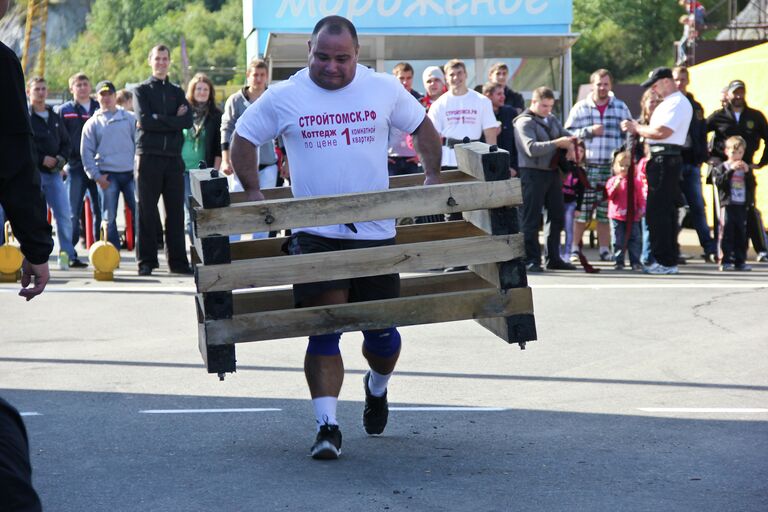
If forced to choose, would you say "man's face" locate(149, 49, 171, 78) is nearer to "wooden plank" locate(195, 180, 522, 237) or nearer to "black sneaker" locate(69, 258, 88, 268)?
"black sneaker" locate(69, 258, 88, 268)

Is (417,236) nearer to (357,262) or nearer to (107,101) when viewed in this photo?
(357,262)

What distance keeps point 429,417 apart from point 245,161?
177cm

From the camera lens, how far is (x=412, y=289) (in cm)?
634

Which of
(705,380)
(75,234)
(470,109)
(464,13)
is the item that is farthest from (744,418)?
(464,13)

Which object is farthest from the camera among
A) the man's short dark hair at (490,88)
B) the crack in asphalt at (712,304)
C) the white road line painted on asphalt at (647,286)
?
the man's short dark hair at (490,88)

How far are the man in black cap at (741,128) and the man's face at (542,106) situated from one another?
2.06m

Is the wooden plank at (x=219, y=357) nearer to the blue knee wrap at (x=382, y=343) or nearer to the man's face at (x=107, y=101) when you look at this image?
the blue knee wrap at (x=382, y=343)

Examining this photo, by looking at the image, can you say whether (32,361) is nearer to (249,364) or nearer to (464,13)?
(249,364)

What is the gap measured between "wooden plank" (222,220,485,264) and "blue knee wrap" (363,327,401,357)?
1.49ft

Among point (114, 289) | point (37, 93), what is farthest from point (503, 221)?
point (37, 93)

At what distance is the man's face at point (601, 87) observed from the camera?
14219mm

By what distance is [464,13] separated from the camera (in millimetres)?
19750

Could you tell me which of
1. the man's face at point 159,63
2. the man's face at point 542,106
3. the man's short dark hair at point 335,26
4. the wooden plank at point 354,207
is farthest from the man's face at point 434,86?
the wooden plank at point 354,207

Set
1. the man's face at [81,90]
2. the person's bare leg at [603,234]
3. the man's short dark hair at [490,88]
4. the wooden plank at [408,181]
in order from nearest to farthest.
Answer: the wooden plank at [408,181] < the man's short dark hair at [490,88] < the person's bare leg at [603,234] < the man's face at [81,90]
